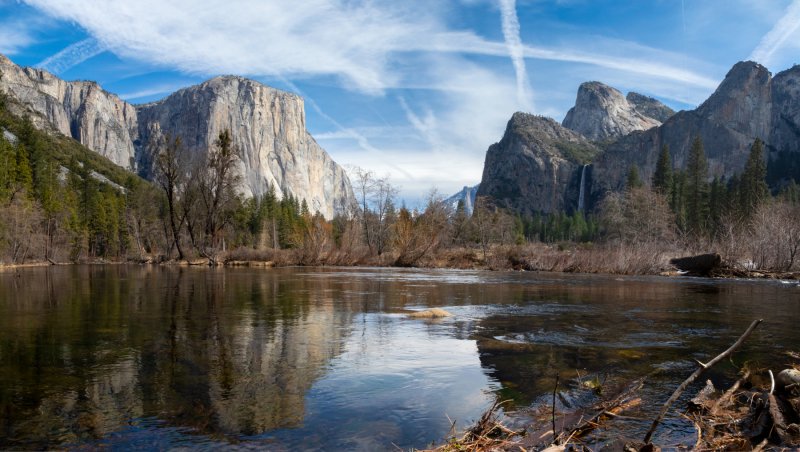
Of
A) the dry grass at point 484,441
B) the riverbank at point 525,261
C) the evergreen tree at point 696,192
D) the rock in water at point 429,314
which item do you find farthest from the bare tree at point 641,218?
the dry grass at point 484,441

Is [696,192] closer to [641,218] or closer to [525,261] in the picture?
[641,218]

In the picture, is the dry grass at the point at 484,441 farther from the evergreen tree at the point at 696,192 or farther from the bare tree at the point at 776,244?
the evergreen tree at the point at 696,192

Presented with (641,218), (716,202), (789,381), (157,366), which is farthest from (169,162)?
(716,202)

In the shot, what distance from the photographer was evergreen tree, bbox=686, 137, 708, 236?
94.3 metres

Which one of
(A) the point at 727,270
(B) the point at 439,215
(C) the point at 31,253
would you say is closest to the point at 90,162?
(C) the point at 31,253

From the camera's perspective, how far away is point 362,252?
51438mm

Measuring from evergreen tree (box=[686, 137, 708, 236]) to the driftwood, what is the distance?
62987 millimetres

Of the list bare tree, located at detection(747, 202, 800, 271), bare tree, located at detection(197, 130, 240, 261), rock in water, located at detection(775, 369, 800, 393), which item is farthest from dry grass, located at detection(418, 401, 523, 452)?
bare tree, located at detection(197, 130, 240, 261)

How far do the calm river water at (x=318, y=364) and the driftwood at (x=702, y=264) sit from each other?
20.3 m

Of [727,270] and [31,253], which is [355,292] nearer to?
[727,270]

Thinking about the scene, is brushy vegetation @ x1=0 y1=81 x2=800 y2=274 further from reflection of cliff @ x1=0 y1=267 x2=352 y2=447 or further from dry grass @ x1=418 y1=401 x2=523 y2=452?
dry grass @ x1=418 y1=401 x2=523 y2=452

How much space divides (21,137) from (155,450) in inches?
3669

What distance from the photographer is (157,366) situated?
306 inches

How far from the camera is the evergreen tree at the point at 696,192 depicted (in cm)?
9431
